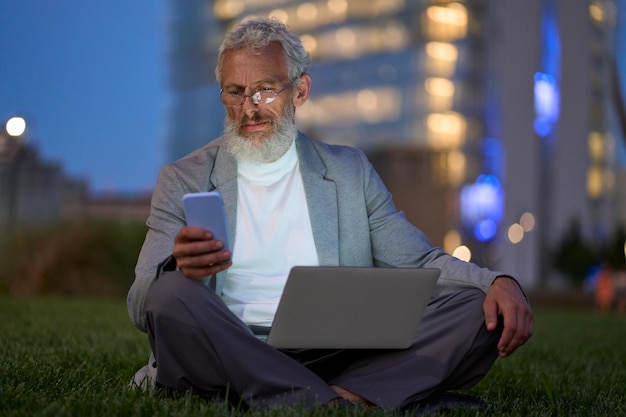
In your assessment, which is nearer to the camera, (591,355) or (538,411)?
(538,411)

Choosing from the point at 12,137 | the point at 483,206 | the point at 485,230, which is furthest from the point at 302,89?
the point at 485,230

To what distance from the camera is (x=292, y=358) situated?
368cm

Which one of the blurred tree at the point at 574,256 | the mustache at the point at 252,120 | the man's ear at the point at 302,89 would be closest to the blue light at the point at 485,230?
the blurred tree at the point at 574,256

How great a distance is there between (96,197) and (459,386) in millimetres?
24395

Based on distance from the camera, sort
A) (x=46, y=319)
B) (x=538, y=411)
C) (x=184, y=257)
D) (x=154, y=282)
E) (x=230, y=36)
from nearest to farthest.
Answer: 1. (x=184, y=257)
2. (x=154, y=282)
3. (x=538, y=411)
4. (x=230, y=36)
5. (x=46, y=319)

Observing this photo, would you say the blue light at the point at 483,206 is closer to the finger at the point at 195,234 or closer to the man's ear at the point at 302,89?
the man's ear at the point at 302,89

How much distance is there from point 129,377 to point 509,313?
1.95m

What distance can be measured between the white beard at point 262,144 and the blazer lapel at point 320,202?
12cm

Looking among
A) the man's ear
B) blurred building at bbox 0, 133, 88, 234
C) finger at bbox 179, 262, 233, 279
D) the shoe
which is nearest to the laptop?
finger at bbox 179, 262, 233, 279

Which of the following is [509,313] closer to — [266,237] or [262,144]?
[266,237]

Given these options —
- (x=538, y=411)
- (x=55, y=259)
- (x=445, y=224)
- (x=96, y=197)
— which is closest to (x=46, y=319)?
(x=538, y=411)

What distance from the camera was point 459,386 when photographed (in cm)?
393

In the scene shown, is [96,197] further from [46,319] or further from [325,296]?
[325,296]

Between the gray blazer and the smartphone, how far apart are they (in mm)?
782
